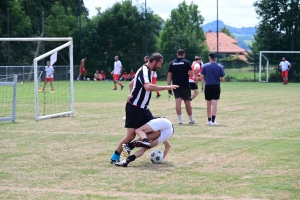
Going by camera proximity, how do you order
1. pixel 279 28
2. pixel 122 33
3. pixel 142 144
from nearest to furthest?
pixel 142 144 < pixel 279 28 < pixel 122 33

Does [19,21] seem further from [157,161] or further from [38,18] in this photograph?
[157,161]

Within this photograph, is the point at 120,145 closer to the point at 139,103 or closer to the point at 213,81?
the point at 139,103

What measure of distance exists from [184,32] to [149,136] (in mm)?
45822

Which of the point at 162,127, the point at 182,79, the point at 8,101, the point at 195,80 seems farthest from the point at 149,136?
the point at 8,101

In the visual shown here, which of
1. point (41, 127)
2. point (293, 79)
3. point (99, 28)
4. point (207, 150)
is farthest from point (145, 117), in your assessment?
point (99, 28)

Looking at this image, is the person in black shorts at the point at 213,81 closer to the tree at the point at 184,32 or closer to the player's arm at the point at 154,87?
the player's arm at the point at 154,87

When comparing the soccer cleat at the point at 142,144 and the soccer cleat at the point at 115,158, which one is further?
the soccer cleat at the point at 115,158

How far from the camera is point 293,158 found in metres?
10.4

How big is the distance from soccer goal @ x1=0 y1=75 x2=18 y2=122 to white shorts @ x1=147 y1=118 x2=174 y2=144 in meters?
7.29

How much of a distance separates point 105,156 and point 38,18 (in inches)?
2001

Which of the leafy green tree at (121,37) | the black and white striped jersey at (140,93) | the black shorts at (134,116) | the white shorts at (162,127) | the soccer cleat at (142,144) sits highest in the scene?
the leafy green tree at (121,37)

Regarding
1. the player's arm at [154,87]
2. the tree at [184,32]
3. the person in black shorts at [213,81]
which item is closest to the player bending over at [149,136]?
the player's arm at [154,87]

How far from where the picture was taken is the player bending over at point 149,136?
9.84m

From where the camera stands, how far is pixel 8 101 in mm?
25250
